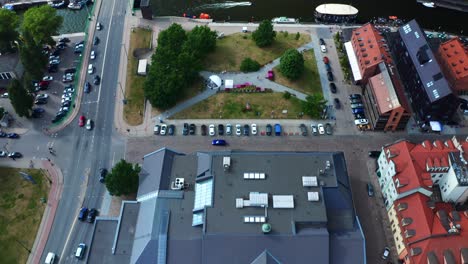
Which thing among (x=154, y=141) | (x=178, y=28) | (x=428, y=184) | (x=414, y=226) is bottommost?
(x=414, y=226)

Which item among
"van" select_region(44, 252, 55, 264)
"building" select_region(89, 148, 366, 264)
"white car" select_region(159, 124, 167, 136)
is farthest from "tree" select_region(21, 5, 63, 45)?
"van" select_region(44, 252, 55, 264)

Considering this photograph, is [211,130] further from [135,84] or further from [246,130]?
[135,84]

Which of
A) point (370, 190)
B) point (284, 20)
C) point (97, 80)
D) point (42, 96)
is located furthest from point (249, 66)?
point (42, 96)

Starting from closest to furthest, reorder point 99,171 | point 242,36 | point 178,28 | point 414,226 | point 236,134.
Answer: point 414,226
point 99,171
point 236,134
point 178,28
point 242,36

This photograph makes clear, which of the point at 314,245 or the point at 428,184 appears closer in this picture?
the point at 314,245

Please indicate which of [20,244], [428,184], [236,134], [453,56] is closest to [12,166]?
[20,244]

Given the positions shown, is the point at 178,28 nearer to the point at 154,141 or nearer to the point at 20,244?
the point at 154,141

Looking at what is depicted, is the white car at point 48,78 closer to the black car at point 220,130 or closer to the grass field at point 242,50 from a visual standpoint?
the grass field at point 242,50
